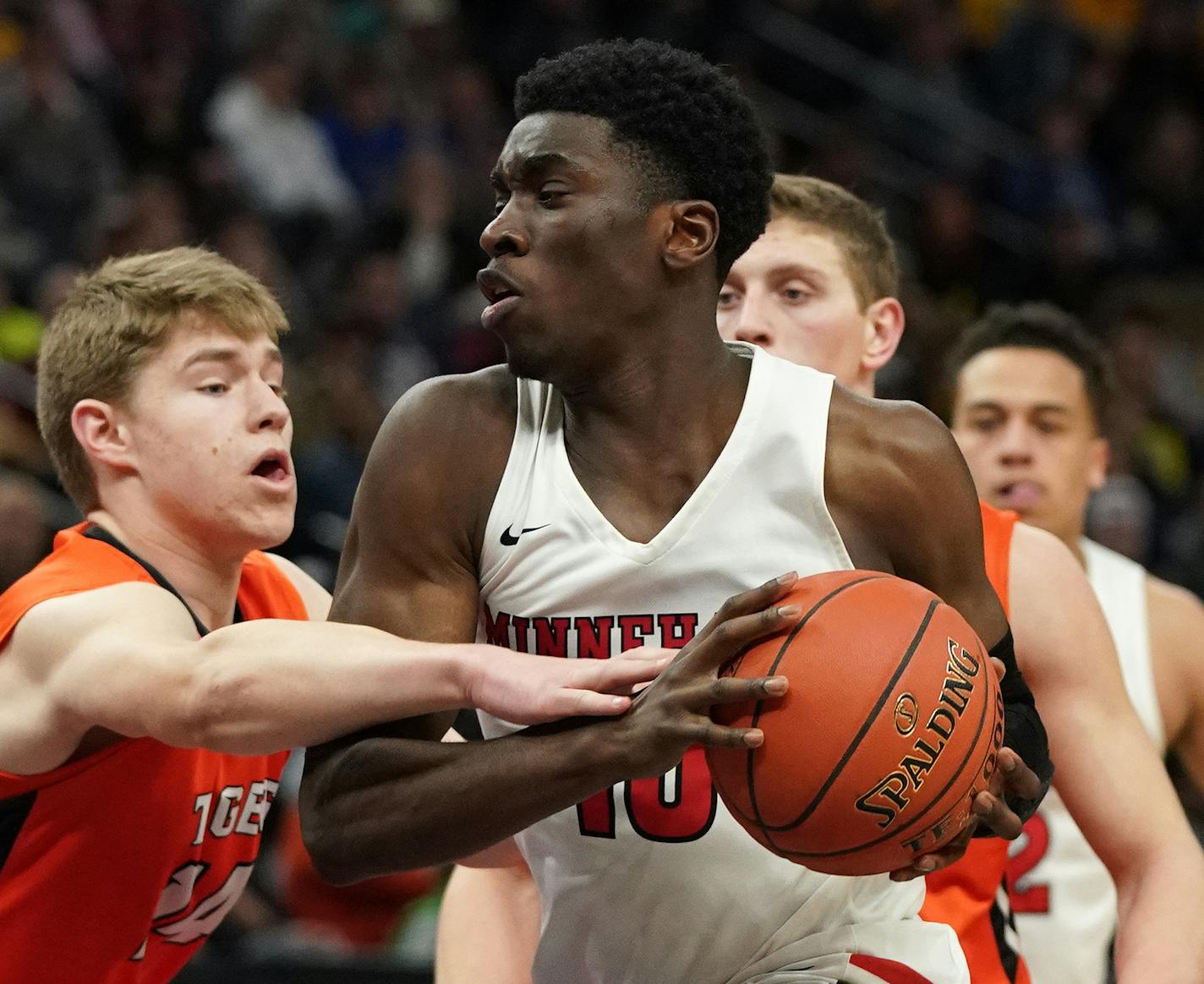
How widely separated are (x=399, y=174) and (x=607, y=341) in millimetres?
7460

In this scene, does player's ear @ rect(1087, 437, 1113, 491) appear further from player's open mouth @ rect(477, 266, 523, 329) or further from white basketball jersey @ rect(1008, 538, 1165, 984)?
player's open mouth @ rect(477, 266, 523, 329)

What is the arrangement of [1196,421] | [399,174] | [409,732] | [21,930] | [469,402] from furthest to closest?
[1196,421]
[399,174]
[21,930]
[469,402]
[409,732]

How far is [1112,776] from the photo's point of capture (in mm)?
3342

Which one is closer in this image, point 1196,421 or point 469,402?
point 469,402

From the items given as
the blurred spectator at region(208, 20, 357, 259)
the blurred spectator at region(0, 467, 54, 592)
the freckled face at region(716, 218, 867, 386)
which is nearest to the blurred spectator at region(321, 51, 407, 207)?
the blurred spectator at region(208, 20, 357, 259)

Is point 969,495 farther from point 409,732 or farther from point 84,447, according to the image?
point 84,447

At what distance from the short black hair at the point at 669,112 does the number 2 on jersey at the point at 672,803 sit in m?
0.85

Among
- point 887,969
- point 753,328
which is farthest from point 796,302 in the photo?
point 887,969

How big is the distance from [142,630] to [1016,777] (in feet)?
4.80

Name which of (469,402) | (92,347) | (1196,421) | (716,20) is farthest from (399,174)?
(469,402)

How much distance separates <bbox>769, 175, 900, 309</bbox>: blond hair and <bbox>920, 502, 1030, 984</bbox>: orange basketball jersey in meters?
0.69

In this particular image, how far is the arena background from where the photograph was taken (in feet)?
25.5

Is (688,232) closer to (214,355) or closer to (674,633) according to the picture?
(674,633)

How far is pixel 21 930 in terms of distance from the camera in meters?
3.28
